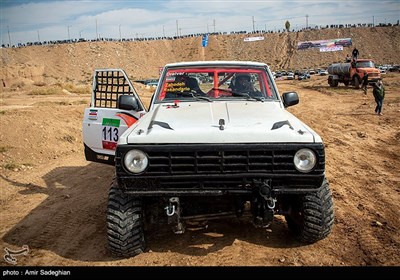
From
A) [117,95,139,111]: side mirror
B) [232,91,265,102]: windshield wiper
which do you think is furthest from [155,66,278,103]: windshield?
[117,95,139,111]: side mirror

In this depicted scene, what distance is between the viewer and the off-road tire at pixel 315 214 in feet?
12.0

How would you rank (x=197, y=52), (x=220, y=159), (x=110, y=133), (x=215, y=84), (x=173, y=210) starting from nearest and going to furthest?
(x=220, y=159)
(x=173, y=210)
(x=215, y=84)
(x=110, y=133)
(x=197, y=52)

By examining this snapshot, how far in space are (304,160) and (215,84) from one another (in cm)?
200

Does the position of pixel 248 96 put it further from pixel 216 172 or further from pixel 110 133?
pixel 110 133

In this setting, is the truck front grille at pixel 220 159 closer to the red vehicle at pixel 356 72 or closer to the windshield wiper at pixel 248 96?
the windshield wiper at pixel 248 96

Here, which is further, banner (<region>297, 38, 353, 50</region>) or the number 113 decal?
banner (<region>297, 38, 353, 50</region>)

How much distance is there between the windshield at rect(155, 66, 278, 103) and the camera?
476cm

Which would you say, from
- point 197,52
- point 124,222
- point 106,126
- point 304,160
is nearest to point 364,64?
point 106,126

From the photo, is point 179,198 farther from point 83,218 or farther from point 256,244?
point 83,218

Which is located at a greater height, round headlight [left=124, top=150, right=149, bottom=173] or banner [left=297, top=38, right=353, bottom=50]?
banner [left=297, top=38, right=353, bottom=50]

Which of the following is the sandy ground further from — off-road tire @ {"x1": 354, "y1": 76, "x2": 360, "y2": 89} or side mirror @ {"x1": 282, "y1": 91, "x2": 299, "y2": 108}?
off-road tire @ {"x1": 354, "y1": 76, "x2": 360, "y2": 89}

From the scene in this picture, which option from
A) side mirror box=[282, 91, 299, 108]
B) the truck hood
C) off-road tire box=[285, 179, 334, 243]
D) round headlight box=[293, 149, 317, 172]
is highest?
side mirror box=[282, 91, 299, 108]

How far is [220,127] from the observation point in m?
3.41
